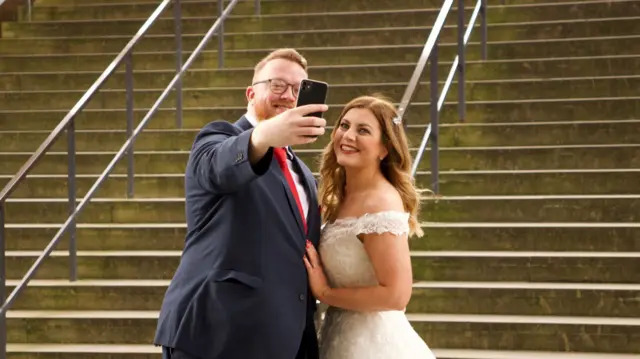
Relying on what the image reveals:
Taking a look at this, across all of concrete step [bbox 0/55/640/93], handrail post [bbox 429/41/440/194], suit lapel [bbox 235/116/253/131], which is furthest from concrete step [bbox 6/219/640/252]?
suit lapel [bbox 235/116/253/131]

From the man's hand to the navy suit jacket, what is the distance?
0.82 ft

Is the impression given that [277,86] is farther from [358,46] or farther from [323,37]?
[323,37]

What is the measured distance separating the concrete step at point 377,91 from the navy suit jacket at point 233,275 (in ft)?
15.4

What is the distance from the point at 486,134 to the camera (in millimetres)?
7746

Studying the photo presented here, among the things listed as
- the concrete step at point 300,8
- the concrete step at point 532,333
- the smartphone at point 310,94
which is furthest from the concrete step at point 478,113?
the smartphone at point 310,94

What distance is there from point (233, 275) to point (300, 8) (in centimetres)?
676

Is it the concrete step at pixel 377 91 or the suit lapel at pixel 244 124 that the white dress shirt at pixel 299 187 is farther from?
the concrete step at pixel 377 91

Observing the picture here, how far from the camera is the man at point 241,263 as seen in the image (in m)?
3.34

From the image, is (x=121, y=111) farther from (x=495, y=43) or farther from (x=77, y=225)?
(x=495, y=43)

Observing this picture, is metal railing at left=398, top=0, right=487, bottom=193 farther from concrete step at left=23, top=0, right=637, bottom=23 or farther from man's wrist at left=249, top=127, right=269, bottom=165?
man's wrist at left=249, top=127, right=269, bottom=165

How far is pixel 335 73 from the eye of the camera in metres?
8.76

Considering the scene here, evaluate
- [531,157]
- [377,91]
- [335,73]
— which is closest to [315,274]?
[531,157]

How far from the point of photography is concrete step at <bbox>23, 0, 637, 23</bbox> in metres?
9.08

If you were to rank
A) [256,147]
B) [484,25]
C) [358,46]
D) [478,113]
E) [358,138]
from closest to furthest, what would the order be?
[256,147] < [358,138] < [478,113] < [484,25] < [358,46]
